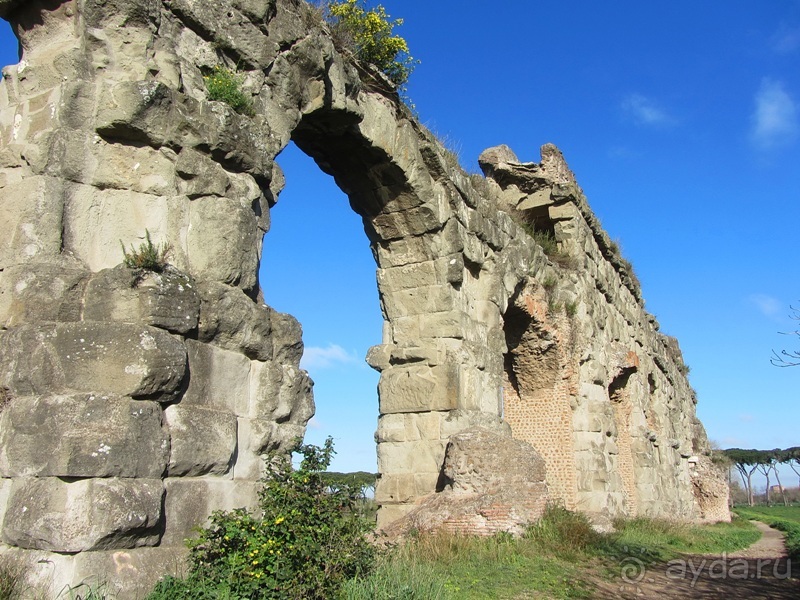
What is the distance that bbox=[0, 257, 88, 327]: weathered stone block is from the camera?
4121 millimetres

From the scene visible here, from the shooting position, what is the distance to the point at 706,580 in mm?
7309

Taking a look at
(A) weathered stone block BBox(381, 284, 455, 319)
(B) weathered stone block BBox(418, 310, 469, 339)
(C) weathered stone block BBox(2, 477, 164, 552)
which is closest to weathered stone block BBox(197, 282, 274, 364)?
(C) weathered stone block BBox(2, 477, 164, 552)

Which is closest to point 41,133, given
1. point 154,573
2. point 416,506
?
point 154,573

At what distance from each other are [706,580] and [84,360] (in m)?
6.15

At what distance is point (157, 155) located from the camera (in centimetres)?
480

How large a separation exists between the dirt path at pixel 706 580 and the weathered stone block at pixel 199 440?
A: 3103 mm

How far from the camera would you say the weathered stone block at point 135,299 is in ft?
13.7

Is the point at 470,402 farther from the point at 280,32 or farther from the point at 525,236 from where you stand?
the point at 280,32

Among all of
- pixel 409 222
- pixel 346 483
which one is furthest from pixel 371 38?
pixel 346 483

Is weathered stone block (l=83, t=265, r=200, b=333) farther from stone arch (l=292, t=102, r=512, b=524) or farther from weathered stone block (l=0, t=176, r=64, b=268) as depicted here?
stone arch (l=292, t=102, r=512, b=524)

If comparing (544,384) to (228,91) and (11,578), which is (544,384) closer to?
(228,91)

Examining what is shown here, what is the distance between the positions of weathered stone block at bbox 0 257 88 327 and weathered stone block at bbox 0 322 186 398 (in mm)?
99

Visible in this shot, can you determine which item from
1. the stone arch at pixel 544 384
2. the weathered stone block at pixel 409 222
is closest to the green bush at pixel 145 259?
the weathered stone block at pixel 409 222

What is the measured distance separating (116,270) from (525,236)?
25.4ft
